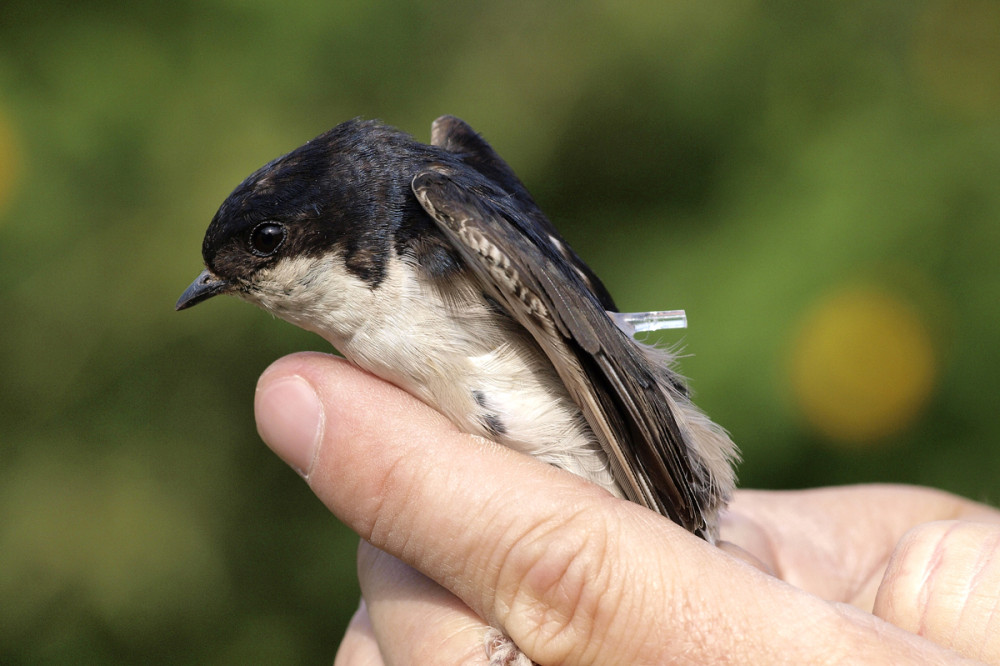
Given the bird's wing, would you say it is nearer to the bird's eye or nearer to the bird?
the bird

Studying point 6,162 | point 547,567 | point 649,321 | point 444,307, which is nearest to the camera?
point 547,567

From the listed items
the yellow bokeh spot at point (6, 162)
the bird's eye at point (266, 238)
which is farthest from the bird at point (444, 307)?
the yellow bokeh spot at point (6, 162)

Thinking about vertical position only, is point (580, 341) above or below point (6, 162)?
below

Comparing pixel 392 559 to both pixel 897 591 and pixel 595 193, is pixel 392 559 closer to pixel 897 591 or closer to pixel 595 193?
pixel 897 591

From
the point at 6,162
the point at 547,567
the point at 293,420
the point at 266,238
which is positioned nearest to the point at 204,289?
the point at 266,238

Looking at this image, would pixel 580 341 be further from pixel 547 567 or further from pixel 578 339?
pixel 547 567

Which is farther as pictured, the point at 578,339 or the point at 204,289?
the point at 204,289

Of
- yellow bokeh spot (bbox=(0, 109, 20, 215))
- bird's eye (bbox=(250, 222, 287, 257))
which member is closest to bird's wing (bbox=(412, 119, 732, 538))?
bird's eye (bbox=(250, 222, 287, 257))

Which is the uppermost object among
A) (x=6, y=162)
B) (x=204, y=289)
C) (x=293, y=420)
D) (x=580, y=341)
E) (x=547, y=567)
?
(x=6, y=162)
